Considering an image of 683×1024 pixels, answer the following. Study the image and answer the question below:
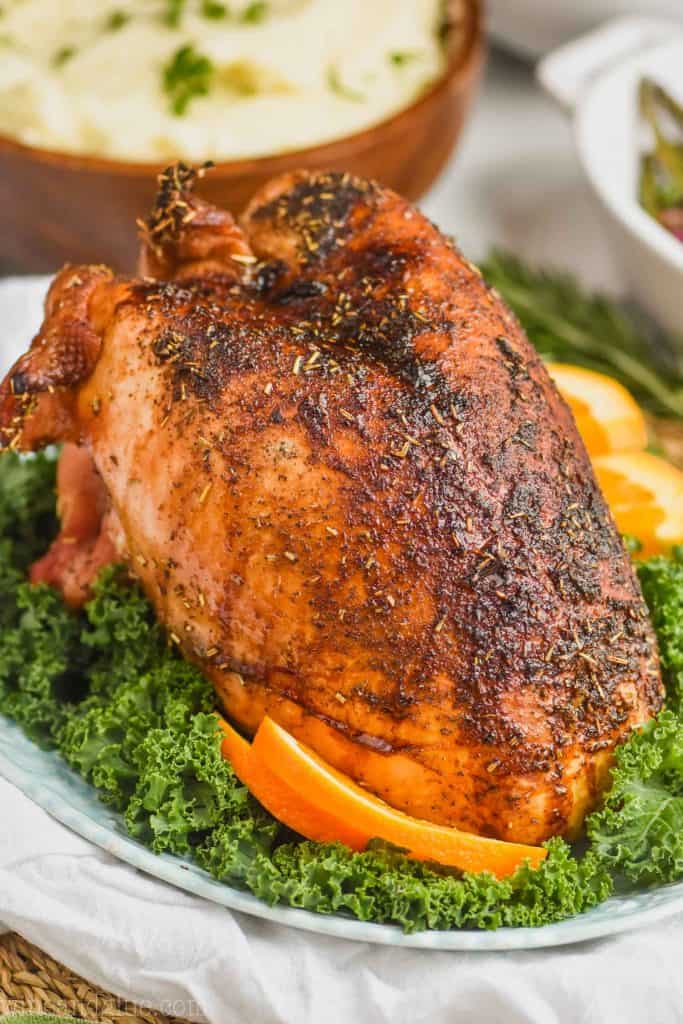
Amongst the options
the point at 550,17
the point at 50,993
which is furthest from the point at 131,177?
the point at 550,17

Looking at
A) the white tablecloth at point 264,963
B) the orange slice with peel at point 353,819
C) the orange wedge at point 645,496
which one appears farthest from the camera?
the orange wedge at point 645,496

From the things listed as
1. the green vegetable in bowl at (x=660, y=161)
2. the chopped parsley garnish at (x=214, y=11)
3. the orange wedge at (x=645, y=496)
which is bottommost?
the orange wedge at (x=645, y=496)

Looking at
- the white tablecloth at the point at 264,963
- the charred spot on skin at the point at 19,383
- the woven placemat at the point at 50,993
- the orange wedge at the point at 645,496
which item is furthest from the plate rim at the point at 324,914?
the orange wedge at the point at 645,496

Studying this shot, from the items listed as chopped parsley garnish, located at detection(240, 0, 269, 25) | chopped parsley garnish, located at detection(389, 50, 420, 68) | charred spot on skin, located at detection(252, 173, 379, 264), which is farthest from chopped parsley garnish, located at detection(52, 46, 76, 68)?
charred spot on skin, located at detection(252, 173, 379, 264)

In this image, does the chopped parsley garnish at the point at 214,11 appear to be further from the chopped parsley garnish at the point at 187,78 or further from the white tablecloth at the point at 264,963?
the white tablecloth at the point at 264,963

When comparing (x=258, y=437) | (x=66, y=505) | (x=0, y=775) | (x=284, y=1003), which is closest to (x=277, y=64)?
(x=66, y=505)

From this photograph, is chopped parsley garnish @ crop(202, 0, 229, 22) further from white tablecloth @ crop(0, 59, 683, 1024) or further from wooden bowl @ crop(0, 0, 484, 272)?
white tablecloth @ crop(0, 59, 683, 1024)
